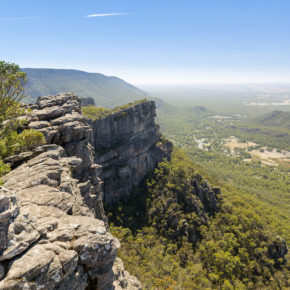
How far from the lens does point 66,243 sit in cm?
1603

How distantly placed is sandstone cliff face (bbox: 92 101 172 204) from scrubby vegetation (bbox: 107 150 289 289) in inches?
284

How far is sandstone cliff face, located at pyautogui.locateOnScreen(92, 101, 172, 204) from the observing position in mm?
79875

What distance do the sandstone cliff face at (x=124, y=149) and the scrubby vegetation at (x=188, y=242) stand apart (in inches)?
284

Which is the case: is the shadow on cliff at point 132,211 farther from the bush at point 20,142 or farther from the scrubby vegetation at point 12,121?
the scrubby vegetation at point 12,121

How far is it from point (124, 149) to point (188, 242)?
46294mm

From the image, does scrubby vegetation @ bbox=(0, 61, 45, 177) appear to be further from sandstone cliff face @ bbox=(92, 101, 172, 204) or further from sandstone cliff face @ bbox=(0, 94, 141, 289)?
sandstone cliff face @ bbox=(92, 101, 172, 204)

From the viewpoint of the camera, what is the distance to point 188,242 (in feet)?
218

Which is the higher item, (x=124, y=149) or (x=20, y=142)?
(x=20, y=142)

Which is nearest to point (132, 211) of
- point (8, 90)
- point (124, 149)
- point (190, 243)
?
point (190, 243)

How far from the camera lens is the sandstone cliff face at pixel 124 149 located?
7988 centimetres

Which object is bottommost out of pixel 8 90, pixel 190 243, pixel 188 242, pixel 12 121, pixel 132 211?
pixel 190 243

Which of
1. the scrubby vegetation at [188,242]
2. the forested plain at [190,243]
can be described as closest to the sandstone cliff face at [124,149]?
the forested plain at [190,243]

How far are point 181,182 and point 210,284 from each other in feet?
123

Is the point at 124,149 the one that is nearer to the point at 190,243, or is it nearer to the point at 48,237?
the point at 190,243
